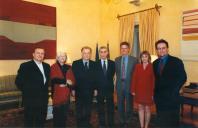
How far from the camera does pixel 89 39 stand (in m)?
7.86

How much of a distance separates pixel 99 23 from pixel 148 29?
2.17 m

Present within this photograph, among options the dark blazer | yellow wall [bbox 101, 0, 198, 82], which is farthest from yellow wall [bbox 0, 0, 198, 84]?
the dark blazer

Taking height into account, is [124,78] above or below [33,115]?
above

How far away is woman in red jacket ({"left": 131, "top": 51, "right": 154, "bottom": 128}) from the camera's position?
11.9ft

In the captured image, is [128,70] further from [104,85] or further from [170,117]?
[170,117]

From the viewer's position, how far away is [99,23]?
322 inches

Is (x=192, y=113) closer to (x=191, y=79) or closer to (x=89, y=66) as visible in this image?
(x=191, y=79)

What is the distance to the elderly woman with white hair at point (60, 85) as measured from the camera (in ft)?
10.8

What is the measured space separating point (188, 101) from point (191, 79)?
1369mm

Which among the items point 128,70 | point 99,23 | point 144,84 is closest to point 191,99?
point 144,84

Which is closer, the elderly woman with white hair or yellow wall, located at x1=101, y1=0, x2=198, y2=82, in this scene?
the elderly woman with white hair

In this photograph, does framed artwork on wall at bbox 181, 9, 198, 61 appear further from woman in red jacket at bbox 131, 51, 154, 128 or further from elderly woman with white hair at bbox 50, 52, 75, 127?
elderly woman with white hair at bbox 50, 52, 75, 127

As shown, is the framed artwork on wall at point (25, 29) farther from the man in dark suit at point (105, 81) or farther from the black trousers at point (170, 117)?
the black trousers at point (170, 117)

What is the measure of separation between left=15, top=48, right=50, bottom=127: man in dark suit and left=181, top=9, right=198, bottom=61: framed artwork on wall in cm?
393
